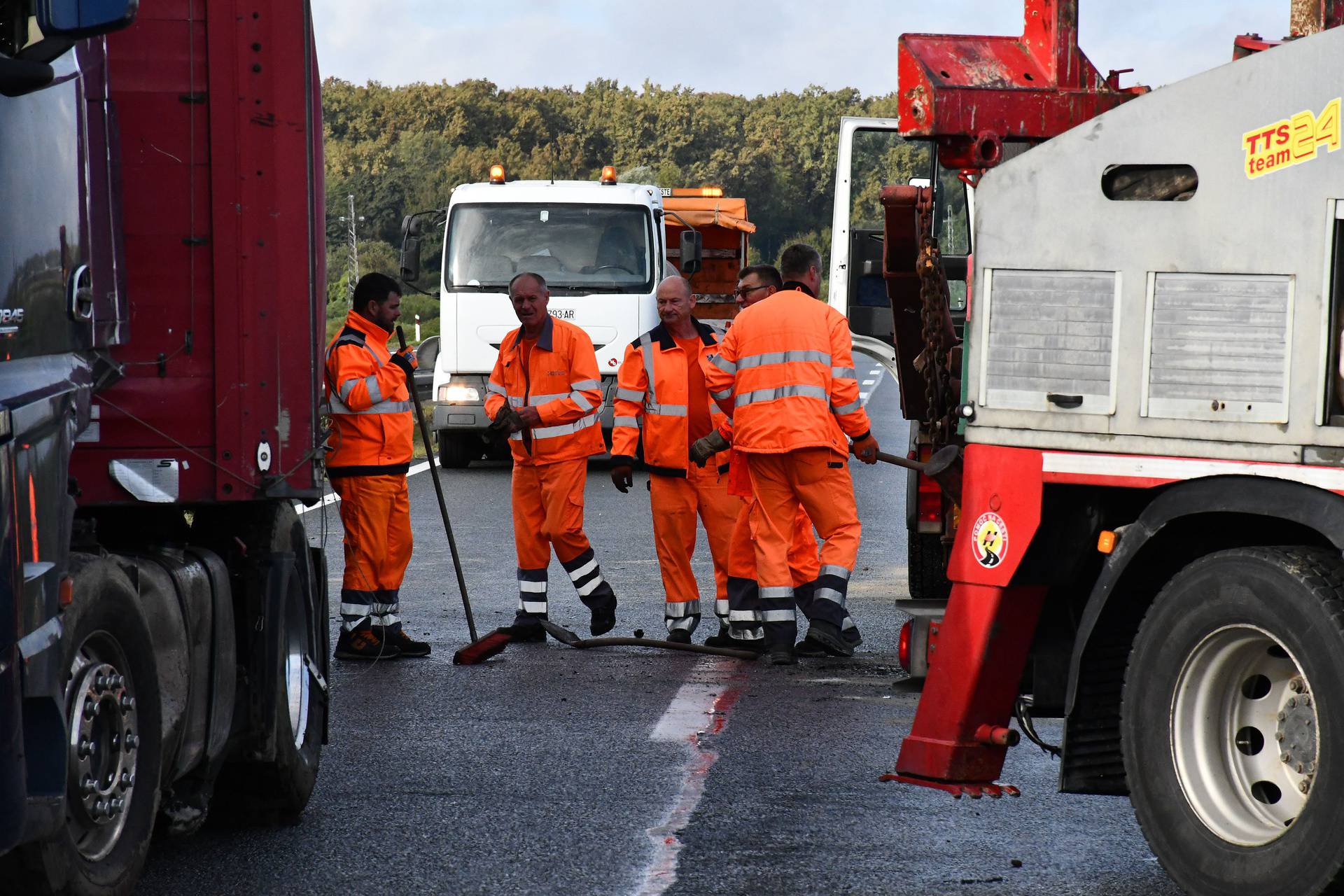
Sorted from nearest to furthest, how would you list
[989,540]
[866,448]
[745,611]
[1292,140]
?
1. [1292,140]
2. [989,540]
3. [866,448]
4. [745,611]

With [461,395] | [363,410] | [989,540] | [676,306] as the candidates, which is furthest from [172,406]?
[461,395]

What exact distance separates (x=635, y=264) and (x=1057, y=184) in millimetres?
14242

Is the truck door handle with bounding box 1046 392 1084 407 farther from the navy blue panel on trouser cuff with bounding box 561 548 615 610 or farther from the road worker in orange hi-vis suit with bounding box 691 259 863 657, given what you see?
the navy blue panel on trouser cuff with bounding box 561 548 615 610

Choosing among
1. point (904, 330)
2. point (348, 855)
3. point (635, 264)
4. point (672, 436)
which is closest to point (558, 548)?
point (672, 436)

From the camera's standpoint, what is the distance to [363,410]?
28.3 feet

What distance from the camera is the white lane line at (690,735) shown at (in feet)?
16.4

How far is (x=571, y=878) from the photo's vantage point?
4.86 metres

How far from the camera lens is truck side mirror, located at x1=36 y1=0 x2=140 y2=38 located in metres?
3.52

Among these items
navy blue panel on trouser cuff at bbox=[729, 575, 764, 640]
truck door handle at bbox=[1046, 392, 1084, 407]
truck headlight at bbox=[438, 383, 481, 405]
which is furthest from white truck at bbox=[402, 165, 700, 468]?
truck door handle at bbox=[1046, 392, 1084, 407]

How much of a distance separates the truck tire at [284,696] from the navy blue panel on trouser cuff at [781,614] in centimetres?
302

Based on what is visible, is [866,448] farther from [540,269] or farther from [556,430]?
[540,269]

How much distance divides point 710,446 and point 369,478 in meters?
1.64

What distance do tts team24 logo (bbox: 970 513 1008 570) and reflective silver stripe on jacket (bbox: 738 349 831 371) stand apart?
147 inches

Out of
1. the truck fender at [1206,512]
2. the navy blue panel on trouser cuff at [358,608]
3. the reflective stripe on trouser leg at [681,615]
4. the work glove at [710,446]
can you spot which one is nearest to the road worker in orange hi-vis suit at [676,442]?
the reflective stripe on trouser leg at [681,615]
